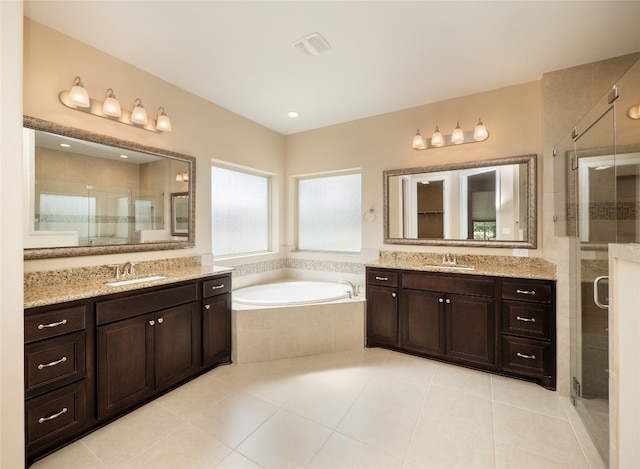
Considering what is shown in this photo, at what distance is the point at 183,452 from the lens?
1.60m

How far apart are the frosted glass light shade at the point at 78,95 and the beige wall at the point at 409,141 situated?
2466mm

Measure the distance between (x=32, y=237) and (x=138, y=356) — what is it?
3.45 ft

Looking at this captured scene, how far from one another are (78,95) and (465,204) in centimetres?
344

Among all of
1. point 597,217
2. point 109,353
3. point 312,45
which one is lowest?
point 109,353

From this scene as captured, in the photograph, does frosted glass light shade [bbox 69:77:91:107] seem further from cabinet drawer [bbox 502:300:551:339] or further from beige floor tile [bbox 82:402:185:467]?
cabinet drawer [bbox 502:300:551:339]

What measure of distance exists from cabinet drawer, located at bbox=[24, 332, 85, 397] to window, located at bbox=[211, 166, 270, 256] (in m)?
1.72

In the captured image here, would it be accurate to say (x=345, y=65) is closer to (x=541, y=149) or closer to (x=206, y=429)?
(x=541, y=149)

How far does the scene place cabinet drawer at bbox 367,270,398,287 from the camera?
2.91 meters

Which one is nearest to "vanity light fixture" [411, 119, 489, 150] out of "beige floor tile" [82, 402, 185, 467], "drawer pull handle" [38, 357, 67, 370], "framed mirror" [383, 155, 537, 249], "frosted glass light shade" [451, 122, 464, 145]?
"frosted glass light shade" [451, 122, 464, 145]

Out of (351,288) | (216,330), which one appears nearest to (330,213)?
(351,288)

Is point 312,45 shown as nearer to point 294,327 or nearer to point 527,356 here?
point 294,327

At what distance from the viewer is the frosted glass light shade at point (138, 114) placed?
231cm

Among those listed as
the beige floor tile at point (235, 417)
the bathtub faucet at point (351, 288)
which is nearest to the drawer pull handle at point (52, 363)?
the beige floor tile at point (235, 417)

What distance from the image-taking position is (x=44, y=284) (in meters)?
1.90
